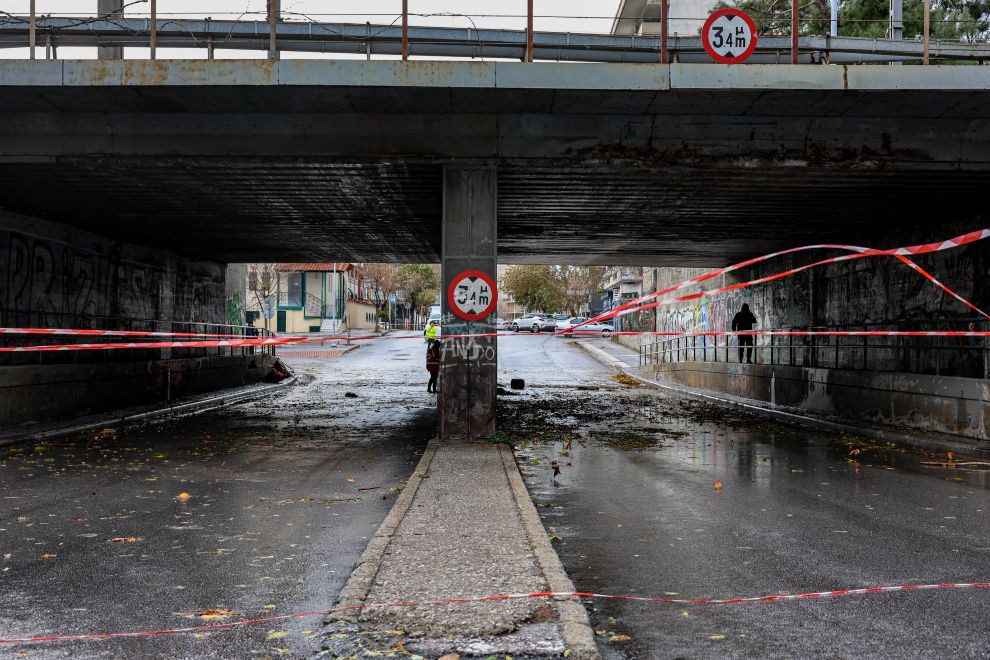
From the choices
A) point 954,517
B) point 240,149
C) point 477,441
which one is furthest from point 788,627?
point 240,149

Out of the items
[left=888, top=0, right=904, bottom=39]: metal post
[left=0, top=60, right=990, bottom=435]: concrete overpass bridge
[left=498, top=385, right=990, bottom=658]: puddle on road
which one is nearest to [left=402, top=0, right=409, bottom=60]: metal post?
[left=0, top=60, right=990, bottom=435]: concrete overpass bridge

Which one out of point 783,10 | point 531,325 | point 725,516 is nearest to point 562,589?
point 725,516

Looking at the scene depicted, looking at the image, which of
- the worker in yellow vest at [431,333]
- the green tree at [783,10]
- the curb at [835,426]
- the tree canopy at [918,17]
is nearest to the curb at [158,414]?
the worker in yellow vest at [431,333]

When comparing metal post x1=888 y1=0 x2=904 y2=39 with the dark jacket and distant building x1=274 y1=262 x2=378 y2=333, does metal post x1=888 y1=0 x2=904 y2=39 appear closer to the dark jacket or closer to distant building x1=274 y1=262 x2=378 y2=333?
the dark jacket

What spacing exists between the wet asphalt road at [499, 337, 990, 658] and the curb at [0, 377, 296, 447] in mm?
7844

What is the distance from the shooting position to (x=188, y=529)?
6570 mm

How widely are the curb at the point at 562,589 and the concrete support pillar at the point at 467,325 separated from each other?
464 cm

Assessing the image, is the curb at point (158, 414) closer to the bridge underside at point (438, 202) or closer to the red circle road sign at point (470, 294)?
the bridge underside at point (438, 202)

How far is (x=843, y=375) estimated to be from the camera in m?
16.4

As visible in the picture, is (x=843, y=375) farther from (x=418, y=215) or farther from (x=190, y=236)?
(x=190, y=236)

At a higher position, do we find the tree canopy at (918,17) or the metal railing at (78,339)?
the tree canopy at (918,17)

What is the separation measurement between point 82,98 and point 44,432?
558 cm

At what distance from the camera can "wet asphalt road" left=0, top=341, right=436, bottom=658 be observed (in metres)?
4.31

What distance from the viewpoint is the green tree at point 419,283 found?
88.9 meters
